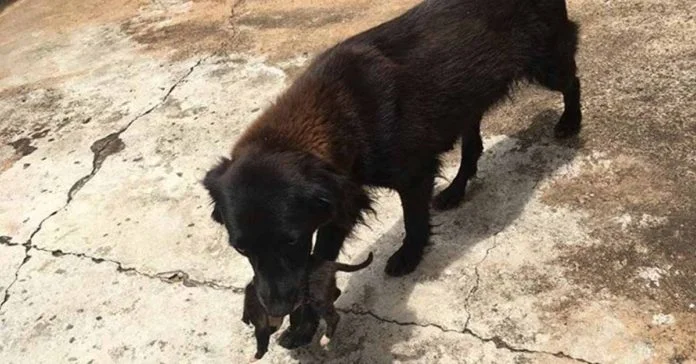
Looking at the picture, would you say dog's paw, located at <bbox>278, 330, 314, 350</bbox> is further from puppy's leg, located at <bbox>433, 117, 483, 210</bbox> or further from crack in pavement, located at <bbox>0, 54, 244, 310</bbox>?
puppy's leg, located at <bbox>433, 117, 483, 210</bbox>

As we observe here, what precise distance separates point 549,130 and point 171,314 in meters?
2.20

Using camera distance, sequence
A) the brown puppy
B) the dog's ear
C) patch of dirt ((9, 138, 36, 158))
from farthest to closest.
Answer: patch of dirt ((9, 138, 36, 158)) → the brown puppy → the dog's ear

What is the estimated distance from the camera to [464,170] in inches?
145

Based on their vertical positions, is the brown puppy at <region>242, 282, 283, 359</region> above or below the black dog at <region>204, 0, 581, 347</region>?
below

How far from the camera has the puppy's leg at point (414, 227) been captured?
3174mm

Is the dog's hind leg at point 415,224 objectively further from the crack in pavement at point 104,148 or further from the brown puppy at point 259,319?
the crack in pavement at point 104,148

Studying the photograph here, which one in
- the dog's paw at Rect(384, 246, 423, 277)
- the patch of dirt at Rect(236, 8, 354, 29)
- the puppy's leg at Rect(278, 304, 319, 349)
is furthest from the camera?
the patch of dirt at Rect(236, 8, 354, 29)

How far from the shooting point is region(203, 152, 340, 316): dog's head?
2.39m

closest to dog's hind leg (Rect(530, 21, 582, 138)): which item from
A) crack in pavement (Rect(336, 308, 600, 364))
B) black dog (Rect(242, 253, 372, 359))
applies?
crack in pavement (Rect(336, 308, 600, 364))

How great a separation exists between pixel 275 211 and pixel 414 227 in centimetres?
103

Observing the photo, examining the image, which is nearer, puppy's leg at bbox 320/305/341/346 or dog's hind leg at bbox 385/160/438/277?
puppy's leg at bbox 320/305/341/346

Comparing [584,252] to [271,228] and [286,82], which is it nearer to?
[271,228]

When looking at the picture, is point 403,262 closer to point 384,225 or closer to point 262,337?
point 384,225

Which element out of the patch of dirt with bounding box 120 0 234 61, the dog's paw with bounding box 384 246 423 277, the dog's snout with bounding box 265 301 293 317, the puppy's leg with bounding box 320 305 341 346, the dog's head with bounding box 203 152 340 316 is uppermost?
the dog's head with bounding box 203 152 340 316
